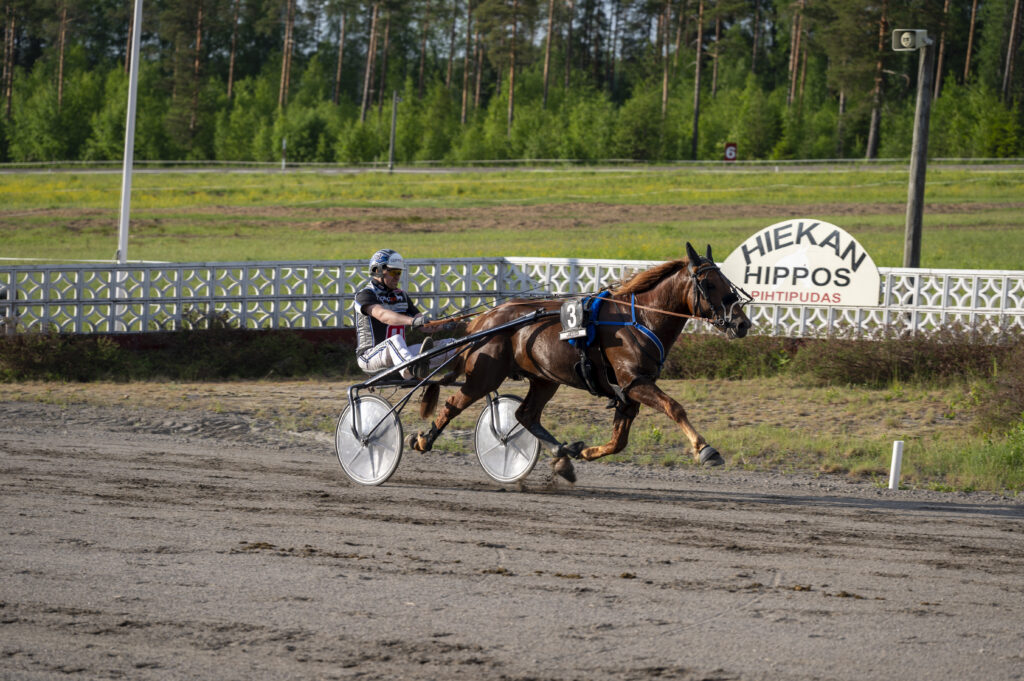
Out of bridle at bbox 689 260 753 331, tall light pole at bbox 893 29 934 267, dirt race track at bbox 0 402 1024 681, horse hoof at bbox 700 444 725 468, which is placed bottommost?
dirt race track at bbox 0 402 1024 681

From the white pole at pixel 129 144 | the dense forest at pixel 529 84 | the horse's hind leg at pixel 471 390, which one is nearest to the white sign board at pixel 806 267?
the horse's hind leg at pixel 471 390

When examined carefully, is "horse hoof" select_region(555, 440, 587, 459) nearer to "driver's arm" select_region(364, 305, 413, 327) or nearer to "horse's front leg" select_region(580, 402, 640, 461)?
"horse's front leg" select_region(580, 402, 640, 461)

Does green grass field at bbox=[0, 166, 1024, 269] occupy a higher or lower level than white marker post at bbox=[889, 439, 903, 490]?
higher

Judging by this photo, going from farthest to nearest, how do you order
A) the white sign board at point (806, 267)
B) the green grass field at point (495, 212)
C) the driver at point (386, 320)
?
the green grass field at point (495, 212) < the white sign board at point (806, 267) < the driver at point (386, 320)

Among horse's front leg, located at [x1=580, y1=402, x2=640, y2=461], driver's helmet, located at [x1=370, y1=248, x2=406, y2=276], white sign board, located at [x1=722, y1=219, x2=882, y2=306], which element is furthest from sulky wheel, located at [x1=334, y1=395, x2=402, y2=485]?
white sign board, located at [x1=722, y1=219, x2=882, y2=306]

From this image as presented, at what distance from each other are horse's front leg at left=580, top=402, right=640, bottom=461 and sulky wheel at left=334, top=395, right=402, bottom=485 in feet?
5.01

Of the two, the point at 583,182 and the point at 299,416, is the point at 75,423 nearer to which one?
the point at 299,416

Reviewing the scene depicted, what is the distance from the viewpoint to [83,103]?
68.8 m

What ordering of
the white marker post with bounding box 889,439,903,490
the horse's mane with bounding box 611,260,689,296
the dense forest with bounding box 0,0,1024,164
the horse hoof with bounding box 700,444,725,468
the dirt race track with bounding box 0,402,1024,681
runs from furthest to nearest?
1. the dense forest with bounding box 0,0,1024,164
2. the white marker post with bounding box 889,439,903,490
3. the horse's mane with bounding box 611,260,689,296
4. the horse hoof with bounding box 700,444,725,468
5. the dirt race track with bounding box 0,402,1024,681

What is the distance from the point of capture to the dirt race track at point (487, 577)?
16.4ft

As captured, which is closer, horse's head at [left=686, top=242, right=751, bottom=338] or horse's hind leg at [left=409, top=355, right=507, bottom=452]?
horse's head at [left=686, top=242, right=751, bottom=338]

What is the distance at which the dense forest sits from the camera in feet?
184

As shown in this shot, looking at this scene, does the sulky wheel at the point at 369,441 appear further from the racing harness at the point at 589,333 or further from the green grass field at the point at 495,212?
the green grass field at the point at 495,212

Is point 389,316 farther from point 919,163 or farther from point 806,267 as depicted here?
point 919,163
